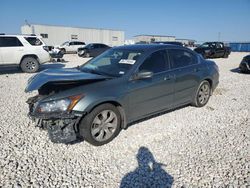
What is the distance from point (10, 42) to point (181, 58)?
872 centimetres

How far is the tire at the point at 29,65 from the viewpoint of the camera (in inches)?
396

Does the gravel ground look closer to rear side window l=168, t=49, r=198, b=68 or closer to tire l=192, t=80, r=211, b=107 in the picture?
tire l=192, t=80, r=211, b=107

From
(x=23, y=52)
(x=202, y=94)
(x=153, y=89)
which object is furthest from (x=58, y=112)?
(x=23, y=52)

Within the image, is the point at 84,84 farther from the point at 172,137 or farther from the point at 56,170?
the point at 172,137

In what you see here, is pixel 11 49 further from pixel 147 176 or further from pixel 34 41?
pixel 147 176

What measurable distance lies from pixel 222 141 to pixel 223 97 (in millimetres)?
3069

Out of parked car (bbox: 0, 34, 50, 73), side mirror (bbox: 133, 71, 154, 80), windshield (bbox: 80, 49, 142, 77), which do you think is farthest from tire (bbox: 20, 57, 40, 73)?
side mirror (bbox: 133, 71, 154, 80)

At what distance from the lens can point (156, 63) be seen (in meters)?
4.04

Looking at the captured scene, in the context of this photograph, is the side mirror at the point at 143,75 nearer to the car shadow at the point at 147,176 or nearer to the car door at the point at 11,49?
the car shadow at the point at 147,176

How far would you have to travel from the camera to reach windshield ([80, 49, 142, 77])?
3.76m

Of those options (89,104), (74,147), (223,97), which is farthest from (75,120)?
(223,97)

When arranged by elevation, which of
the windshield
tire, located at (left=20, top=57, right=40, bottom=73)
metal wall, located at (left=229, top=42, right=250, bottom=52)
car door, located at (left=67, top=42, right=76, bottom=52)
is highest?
metal wall, located at (left=229, top=42, right=250, bottom=52)

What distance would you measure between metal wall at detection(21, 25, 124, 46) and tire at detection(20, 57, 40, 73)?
21736mm

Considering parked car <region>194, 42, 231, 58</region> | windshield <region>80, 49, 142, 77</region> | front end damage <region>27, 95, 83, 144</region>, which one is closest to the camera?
front end damage <region>27, 95, 83, 144</region>
